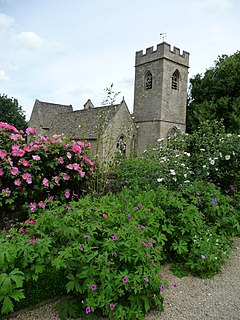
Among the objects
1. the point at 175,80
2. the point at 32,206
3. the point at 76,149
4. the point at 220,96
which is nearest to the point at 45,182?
the point at 32,206

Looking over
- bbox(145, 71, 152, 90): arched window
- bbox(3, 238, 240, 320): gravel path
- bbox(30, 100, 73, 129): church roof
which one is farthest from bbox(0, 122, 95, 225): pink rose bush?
bbox(30, 100, 73, 129): church roof

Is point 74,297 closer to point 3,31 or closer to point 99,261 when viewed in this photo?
point 99,261

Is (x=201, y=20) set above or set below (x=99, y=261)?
above

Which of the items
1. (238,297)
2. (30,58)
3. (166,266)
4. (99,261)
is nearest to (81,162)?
(166,266)

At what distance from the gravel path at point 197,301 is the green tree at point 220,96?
2149 cm

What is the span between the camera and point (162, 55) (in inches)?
913

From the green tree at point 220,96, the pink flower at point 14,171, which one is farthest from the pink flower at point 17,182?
the green tree at point 220,96

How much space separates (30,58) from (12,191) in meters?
3.67

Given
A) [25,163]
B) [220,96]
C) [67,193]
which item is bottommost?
[67,193]

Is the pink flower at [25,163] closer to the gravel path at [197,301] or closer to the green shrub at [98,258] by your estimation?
the green shrub at [98,258]

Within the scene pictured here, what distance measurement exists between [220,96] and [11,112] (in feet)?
76.3

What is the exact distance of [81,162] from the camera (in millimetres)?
4520

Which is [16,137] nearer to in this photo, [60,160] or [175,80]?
[60,160]

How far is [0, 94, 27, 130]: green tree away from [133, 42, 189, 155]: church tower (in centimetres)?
1474
